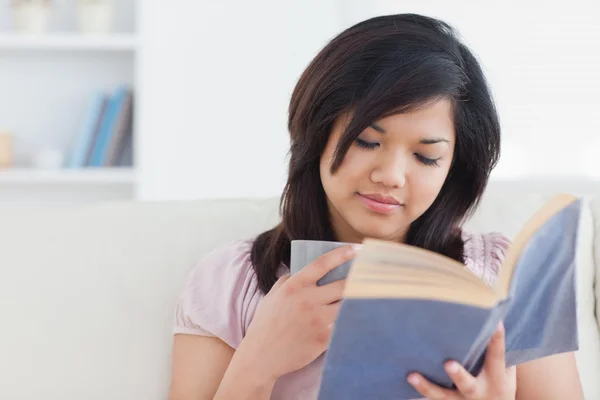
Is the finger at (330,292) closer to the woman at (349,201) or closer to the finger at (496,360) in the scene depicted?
the woman at (349,201)

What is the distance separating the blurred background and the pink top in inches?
73.9

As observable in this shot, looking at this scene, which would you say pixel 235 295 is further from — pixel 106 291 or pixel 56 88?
pixel 56 88

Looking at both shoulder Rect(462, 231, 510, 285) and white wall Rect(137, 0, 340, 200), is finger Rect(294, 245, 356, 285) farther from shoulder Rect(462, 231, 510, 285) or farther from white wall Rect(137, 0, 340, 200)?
white wall Rect(137, 0, 340, 200)

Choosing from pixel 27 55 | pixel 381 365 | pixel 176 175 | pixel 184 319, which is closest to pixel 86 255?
pixel 184 319

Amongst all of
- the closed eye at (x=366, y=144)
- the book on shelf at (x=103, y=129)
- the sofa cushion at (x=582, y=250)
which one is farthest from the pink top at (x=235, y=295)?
the book on shelf at (x=103, y=129)

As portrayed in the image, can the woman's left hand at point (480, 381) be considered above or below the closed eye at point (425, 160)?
below

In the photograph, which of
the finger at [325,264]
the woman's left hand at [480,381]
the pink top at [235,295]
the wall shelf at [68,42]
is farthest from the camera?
the wall shelf at [68,42]

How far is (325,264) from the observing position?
1082 mm

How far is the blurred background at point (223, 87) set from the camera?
3.32 meters

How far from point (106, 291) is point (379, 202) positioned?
52 centimetres

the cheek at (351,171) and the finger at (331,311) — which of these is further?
the cheek at (351,171)

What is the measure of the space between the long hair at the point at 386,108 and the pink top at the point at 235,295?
0.03m

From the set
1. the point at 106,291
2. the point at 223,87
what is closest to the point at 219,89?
the point at 223,87

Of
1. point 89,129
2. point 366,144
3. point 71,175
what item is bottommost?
point 71,175
